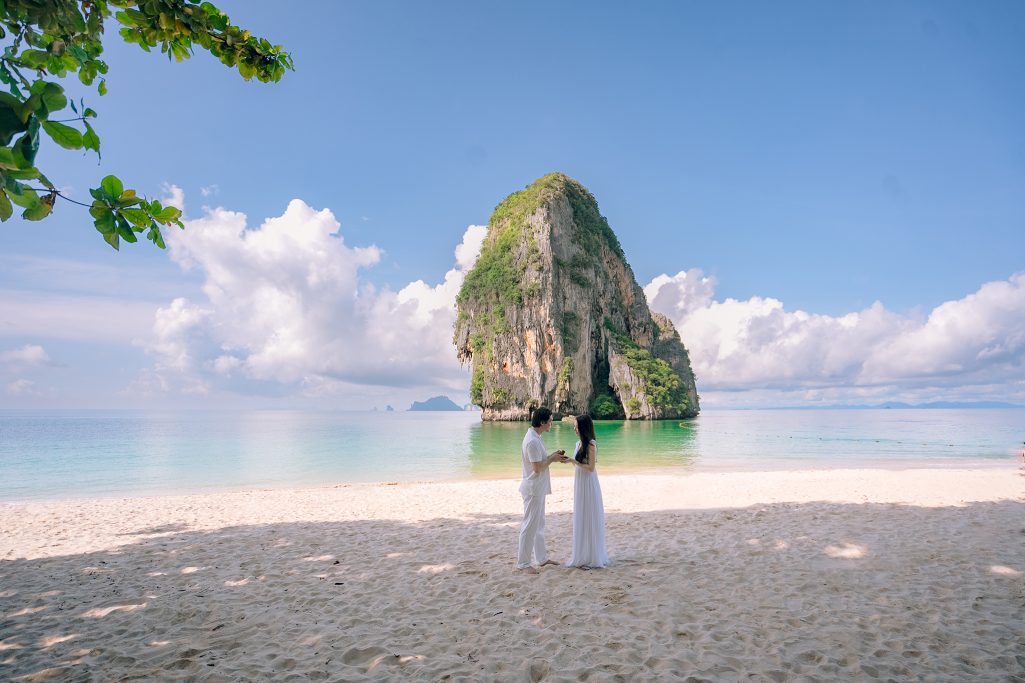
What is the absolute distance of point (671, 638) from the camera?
13.5ft

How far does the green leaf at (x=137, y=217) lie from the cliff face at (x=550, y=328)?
167ft

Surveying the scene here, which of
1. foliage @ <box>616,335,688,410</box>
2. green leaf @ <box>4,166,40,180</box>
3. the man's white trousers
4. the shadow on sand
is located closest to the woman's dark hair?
the man's white trousers

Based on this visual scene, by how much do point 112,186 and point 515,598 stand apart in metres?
4.80

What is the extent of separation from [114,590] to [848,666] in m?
7.06

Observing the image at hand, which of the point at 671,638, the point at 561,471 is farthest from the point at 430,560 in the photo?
the point at 561,471

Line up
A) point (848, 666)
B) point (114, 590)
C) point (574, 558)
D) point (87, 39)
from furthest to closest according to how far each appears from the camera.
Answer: point (574, 558) < point (114, 590) < point (848, 666) < point (87, 39)

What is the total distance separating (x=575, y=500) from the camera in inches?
235

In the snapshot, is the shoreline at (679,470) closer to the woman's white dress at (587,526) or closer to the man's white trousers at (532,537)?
the man's white trousers at (532,537)

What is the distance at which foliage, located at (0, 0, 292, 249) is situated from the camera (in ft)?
5.06

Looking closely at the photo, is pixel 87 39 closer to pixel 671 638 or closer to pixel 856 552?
pixel 671 638

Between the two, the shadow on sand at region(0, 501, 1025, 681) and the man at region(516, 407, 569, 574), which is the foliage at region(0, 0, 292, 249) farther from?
the man at region(516, 407, 569, 574)

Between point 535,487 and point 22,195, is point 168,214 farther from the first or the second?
point 535,487

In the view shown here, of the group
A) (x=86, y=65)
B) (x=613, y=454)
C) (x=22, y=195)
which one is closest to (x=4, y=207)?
(x=22, y=195)

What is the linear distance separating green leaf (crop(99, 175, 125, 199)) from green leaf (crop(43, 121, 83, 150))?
0.13 metres
